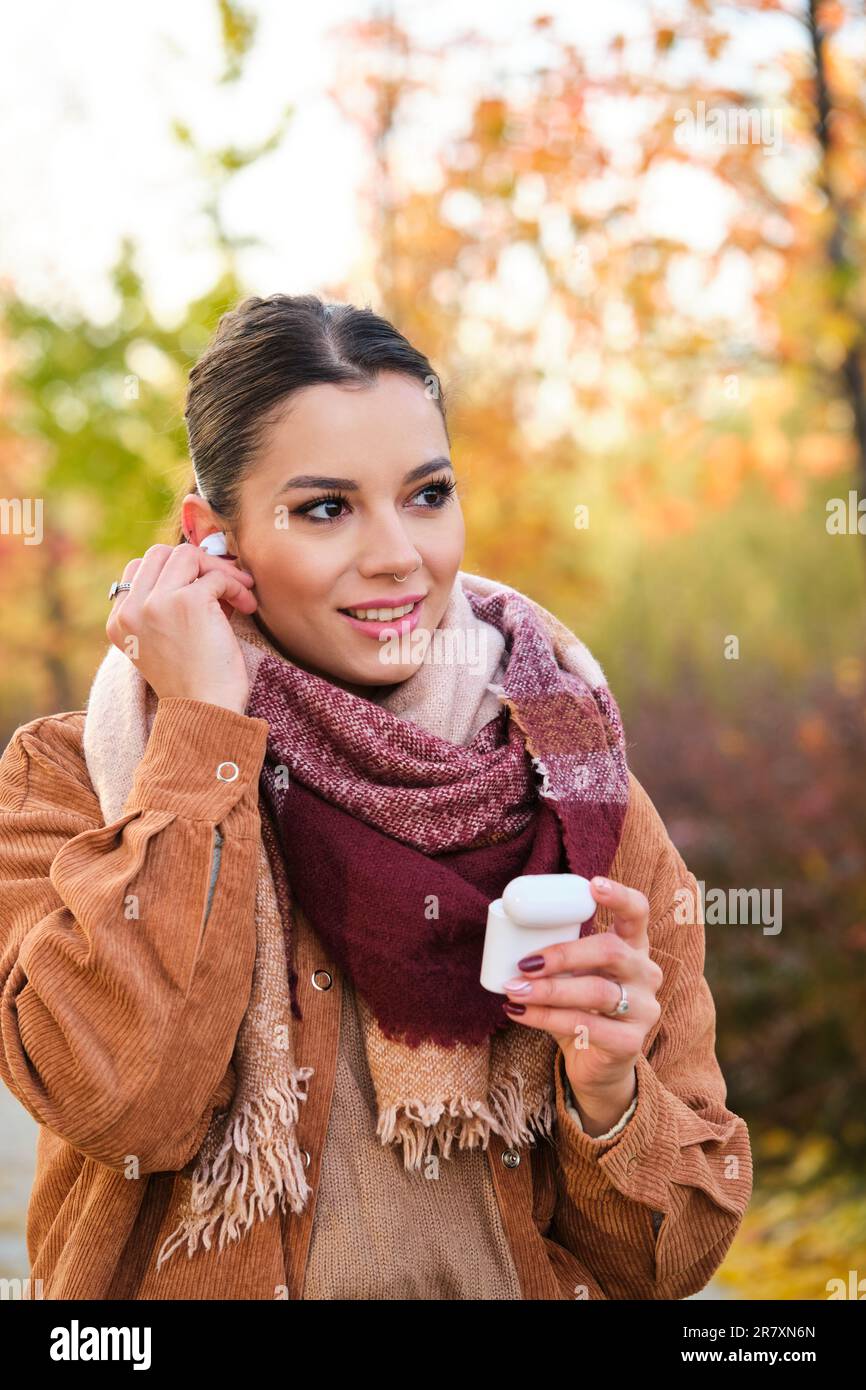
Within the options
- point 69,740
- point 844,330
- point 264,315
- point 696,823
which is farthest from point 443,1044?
point 696,823

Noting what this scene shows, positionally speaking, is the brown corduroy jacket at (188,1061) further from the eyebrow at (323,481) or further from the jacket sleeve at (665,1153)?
the eyebrow at (323,481)

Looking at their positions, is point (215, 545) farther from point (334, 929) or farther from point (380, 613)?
point (334, 929)

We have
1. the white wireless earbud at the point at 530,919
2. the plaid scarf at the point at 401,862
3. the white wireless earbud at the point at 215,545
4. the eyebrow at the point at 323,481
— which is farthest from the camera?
the white wireless earbud at the point at 215,545

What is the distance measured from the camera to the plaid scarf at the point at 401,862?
2.05 metres

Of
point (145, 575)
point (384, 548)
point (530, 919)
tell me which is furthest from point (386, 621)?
point (530, 919)

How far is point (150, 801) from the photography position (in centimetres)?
202

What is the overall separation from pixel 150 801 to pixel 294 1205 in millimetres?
609

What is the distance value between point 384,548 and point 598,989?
729 millimetres

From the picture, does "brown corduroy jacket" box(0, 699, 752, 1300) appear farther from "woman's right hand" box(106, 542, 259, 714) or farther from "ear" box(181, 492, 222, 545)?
"ear" box(181, 492, 222, 545)

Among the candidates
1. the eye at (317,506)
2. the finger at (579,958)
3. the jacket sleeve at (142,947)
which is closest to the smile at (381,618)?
the eye at (317,506)

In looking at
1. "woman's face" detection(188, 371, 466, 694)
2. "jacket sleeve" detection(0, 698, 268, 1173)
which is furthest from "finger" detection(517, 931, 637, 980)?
"woman's face" detection(188, 371, 466, 694)

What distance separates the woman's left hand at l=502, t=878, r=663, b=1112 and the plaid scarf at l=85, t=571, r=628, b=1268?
20 cm

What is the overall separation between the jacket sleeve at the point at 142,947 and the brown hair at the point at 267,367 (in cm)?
45

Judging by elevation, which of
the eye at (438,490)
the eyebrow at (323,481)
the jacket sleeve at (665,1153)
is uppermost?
the eye at (438,490)
